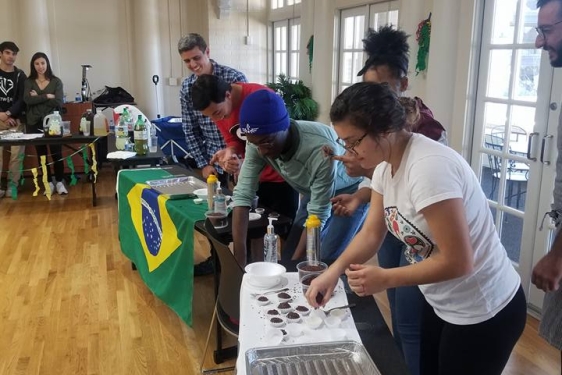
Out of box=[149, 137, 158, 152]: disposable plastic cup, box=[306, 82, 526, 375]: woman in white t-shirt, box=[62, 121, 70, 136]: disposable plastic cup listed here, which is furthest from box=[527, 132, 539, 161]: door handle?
box=[62, 121, 70, 136]: disposable plastic cup

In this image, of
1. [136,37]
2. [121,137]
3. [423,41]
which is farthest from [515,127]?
[136,37]

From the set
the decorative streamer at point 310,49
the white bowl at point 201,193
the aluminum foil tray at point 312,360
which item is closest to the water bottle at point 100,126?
the decorative streamer at point 310,49

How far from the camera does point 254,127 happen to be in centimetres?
179

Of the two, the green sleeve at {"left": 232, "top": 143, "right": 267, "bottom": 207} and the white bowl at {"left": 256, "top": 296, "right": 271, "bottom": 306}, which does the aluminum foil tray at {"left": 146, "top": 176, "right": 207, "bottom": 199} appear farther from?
the white bowl at {"left": 256, "top": 296, "right": 271, "bottom": 306}

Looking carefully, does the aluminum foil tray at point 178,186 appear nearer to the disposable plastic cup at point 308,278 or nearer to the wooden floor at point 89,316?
the wooden floor at point 89,316

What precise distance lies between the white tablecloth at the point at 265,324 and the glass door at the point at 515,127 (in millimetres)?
1694

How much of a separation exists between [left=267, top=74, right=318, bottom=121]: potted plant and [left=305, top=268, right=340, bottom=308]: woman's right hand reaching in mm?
3773

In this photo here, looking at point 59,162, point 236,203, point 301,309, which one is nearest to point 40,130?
point 59,162

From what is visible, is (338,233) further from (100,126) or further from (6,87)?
(6,87)

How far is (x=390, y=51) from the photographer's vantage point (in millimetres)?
1896

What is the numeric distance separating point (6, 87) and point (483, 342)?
538cm

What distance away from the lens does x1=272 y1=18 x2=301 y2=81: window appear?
6320mm

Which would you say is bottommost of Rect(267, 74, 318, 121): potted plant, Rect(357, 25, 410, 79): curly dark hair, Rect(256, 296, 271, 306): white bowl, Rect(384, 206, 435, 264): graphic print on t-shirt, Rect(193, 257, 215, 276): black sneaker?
Rect(193, 257, 215, 276): black sneaker

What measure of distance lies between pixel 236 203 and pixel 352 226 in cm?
48
